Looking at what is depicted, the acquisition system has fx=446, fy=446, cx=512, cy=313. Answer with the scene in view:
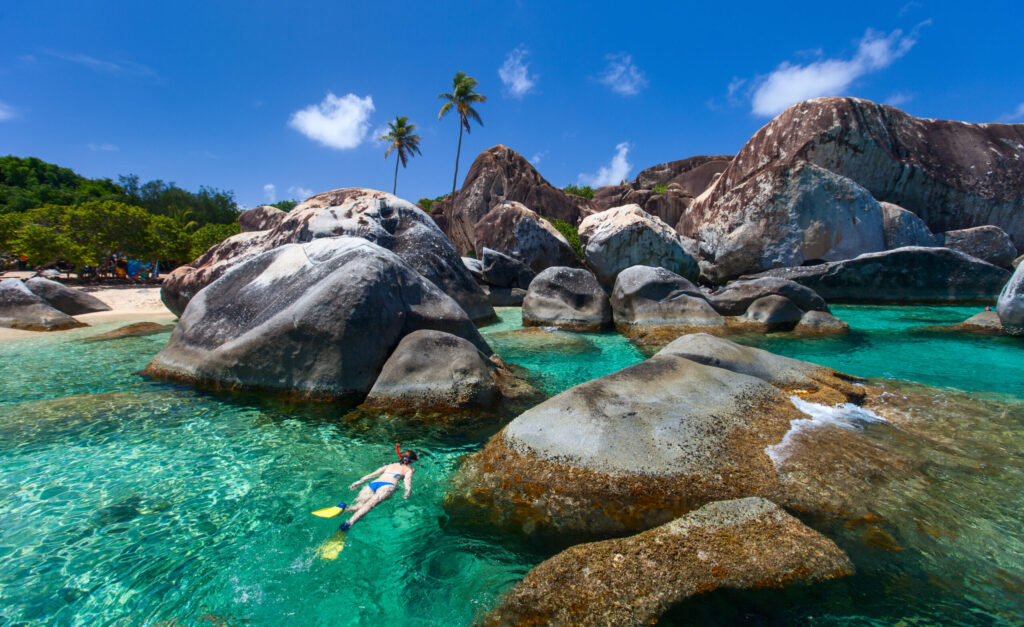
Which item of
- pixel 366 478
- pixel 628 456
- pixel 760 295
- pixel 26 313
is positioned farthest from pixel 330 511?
pixel 26 313

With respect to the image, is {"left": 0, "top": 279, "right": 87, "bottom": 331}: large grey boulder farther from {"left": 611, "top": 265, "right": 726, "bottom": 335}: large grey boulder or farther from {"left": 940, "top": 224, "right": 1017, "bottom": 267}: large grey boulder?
{"left": 940, "top": 224, "right": 1017, "bottom": 267}: large grey boulder

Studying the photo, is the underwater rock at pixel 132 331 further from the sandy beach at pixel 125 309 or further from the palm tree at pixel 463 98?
the palm tree at pixel 463 98

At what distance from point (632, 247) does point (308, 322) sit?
15.4m

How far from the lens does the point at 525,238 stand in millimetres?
20484

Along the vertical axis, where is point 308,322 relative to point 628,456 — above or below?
above

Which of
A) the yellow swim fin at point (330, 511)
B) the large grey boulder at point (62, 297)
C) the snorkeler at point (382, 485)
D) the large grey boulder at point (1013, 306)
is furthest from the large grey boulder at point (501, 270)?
the yellow swim fin at point (330, 511)

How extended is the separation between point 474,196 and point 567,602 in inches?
1288

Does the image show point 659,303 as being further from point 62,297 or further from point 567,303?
point 62,297

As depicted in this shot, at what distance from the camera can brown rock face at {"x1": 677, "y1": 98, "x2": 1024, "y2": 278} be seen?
20859 millimetres

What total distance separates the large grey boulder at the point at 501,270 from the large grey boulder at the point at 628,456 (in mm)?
13807

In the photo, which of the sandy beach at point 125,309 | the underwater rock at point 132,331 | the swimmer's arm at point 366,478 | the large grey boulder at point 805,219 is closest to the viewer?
the swimmer's arm at point 366,478

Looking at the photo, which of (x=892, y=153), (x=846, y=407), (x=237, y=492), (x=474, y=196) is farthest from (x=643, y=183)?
(x=237, y=492)

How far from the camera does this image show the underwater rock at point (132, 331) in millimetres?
9953

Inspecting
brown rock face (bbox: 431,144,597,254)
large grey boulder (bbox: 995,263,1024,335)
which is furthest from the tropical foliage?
large grey boulder (bbox: 995,263,1024,335)
